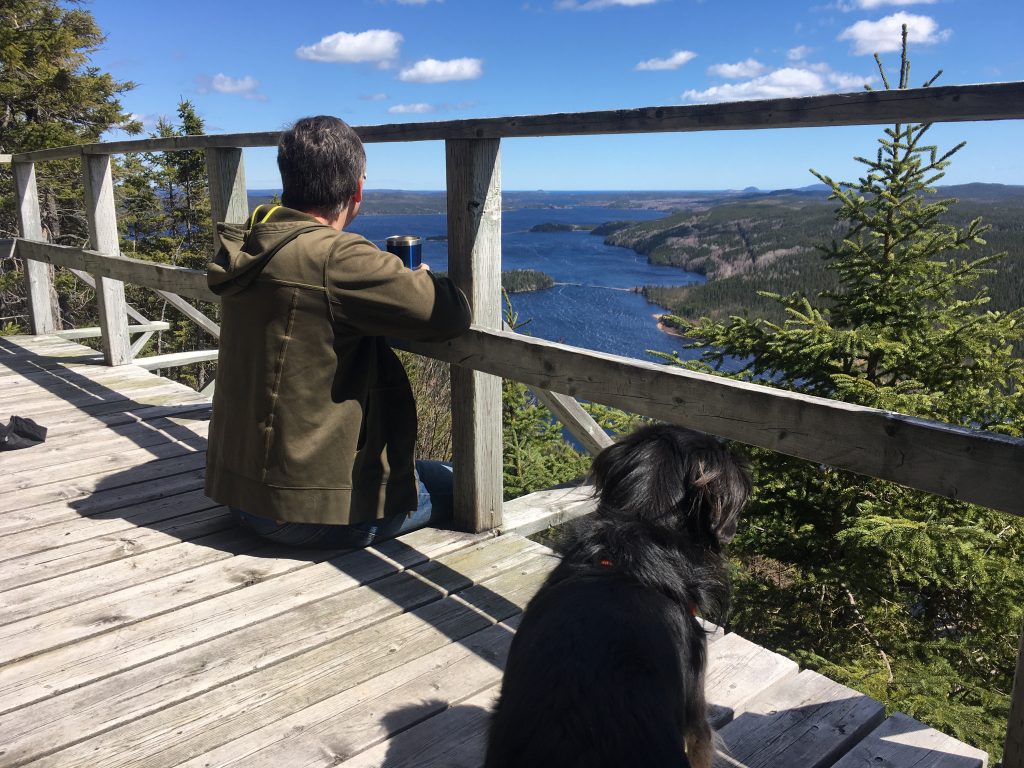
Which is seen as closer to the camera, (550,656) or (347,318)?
(550,656)

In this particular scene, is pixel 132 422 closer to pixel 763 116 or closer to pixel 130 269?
pixel 130 269

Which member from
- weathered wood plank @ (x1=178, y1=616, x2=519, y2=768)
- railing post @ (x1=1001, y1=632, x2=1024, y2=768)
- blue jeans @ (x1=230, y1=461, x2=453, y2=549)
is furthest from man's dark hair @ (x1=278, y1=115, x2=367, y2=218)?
railing post @ (x1=1001, y1=632, x2=1024, y2=768)

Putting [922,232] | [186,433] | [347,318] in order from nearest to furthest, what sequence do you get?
1. [347,318]
2. [186,433]
3. [922,232]

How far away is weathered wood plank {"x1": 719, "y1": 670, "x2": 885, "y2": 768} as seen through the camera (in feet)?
6.30

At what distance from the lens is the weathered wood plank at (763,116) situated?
142 cm

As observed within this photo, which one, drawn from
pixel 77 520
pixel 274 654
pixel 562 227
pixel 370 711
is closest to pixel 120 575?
pixel 77 520

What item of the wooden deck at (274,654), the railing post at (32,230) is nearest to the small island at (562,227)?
the railing post at (32,230)

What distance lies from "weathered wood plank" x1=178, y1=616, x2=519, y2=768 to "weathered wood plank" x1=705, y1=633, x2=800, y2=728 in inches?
25.0

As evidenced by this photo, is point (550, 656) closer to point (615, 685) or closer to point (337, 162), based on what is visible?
point (615, 685)

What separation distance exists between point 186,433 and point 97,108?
62.9ft

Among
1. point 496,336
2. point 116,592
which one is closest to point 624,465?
point 496,336

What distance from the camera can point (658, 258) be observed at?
18781 mm

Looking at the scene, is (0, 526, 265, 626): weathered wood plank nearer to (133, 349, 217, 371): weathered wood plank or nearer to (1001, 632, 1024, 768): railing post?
(1001, 632, 1024, 768): railing post

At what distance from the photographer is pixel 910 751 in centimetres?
192
